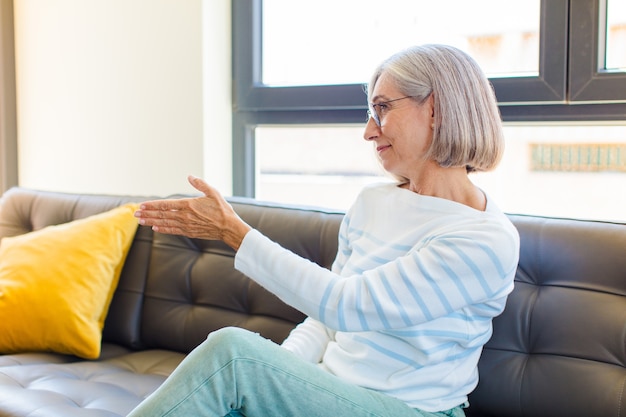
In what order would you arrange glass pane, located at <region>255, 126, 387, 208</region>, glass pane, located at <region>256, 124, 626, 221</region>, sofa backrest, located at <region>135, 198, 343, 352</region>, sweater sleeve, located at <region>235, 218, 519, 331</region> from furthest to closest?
glass pane, located at <region>255, 126, 387, 208</region>
glass pane, located at <region>256, 124, 626, 221</region>
sofa backrest, located at <region>135, 198, 343, 352</region>
sweater sleeve, located at <region>235, 218, 519, 331</region>

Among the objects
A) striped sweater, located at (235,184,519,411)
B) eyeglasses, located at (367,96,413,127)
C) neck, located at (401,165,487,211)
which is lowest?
striped sweater, located at (235,184,519,411)

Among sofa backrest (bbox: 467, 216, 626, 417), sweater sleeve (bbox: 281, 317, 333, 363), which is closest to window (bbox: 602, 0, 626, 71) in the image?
sofa backrest (bbox: 467, 216, 626, 417)

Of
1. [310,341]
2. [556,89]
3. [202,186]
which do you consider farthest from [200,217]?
[556,89]

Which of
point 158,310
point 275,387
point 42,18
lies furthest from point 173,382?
point 42,18

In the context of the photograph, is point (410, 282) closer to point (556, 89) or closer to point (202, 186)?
point (202, 186)

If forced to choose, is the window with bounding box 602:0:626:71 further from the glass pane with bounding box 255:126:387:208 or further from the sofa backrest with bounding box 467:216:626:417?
the glass pane with bounding box 255:126:387:208

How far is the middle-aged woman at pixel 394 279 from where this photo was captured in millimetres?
1257

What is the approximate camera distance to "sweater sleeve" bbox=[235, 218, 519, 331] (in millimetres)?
1333

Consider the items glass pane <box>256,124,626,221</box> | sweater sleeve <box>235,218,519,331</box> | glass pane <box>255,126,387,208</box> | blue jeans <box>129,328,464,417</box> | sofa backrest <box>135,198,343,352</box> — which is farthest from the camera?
glass pane <box>255,126,387,208</box>

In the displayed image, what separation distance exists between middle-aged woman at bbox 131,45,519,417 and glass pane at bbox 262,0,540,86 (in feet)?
2.21

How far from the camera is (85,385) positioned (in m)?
1.79

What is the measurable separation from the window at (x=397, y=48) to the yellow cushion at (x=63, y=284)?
64cm

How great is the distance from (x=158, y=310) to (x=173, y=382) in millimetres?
902

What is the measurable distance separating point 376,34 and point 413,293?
1294 mm
